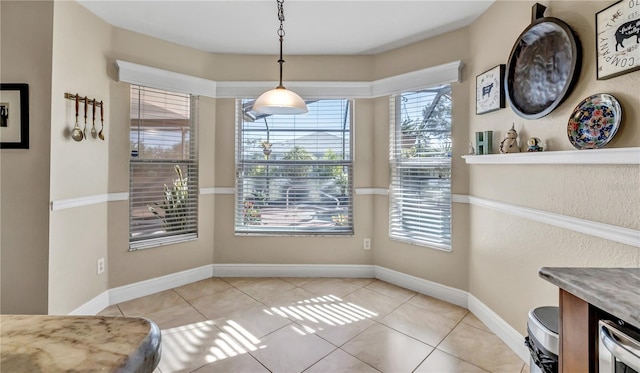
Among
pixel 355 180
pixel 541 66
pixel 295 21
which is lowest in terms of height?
pixel 355 180

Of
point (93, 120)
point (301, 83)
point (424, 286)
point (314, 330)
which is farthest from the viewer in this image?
point (301, 83)

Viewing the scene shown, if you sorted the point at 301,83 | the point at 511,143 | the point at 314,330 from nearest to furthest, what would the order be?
the point at 511,143 < the point at 314,330 < the point at 301,83

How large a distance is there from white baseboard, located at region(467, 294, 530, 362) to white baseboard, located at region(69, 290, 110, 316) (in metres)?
3.31

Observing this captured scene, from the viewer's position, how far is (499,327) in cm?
220

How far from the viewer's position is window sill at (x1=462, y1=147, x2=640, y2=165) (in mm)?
1278

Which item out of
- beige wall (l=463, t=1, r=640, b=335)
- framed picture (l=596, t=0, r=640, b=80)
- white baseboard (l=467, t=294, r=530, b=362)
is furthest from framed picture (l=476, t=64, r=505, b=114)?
white baseboard (l=467, t=294, r=530, b=362)

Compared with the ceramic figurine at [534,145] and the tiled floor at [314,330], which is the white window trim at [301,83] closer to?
the ceramic figurine at [534,145]

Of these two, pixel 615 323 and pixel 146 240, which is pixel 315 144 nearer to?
pixel 146 240

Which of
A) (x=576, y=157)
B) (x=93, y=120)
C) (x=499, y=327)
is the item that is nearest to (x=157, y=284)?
(x=93, y=120)

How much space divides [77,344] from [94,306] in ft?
8.93

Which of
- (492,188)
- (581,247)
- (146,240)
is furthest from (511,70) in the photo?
(146,240)

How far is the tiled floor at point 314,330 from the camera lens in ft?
6.22

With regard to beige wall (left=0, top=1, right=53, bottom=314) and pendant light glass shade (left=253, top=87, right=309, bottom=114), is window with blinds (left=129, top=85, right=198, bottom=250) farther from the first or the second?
pendant light glass shade (left=253, top=87, right=309, bottom=114)

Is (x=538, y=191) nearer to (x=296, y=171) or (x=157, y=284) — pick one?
(x=296, y=171)
